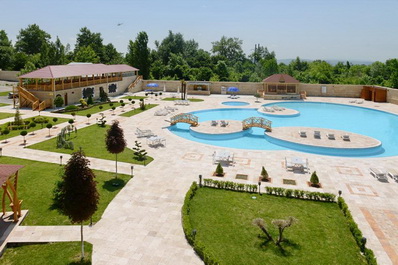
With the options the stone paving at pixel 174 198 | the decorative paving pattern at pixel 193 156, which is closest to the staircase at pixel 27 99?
the stone paving at pixel 174 198

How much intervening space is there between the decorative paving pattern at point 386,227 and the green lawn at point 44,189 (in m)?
12.3

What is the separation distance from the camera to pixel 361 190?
1705 centimetres

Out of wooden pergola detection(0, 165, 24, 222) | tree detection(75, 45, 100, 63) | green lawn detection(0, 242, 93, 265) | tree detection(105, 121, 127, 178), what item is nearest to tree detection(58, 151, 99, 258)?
green lawn detection(0, 242, 93, 265)

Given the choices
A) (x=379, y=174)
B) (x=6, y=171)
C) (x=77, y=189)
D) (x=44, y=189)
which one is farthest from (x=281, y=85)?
(x=77, y=189)

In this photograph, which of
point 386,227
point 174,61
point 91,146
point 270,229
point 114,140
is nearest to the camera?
point 270,229

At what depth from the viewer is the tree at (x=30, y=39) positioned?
312 feet

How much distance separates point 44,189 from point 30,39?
3815 inches

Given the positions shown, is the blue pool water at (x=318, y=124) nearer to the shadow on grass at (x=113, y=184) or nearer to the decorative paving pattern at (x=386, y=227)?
the decorative paving pattern at (x=386, y=227)

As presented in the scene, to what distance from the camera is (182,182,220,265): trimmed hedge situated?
10702 millimetres

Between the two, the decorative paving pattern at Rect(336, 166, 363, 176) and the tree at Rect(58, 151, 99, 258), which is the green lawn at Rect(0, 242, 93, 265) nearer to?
the tree at Rect(58, 151, 99, 258)

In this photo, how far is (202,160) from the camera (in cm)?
2184

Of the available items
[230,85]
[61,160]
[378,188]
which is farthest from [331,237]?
[230,85]

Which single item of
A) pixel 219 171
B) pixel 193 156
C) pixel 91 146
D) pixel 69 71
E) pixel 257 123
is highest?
pixel 69 71

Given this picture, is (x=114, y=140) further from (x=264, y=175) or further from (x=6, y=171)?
(x=264, y=175)
